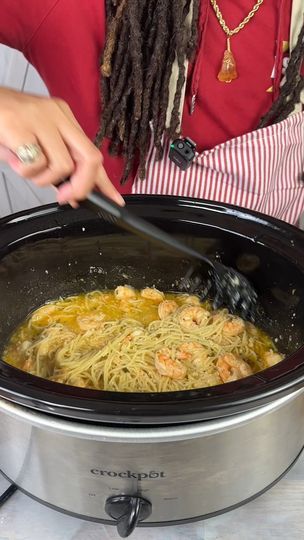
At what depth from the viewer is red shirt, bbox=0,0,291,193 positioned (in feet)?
3.62

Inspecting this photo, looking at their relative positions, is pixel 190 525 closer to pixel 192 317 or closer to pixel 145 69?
pixel 192 317

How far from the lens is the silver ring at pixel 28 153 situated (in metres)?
0.74

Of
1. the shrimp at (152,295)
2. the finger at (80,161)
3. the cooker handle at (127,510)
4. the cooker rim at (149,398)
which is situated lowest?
the cooker handle at (127,510)

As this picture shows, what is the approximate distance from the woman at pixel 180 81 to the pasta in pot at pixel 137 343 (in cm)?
24

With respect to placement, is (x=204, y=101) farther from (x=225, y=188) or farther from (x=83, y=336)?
(x=83, y=336)

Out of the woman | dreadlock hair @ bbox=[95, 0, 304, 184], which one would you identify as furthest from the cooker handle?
dreadlock hair @ bbox=[95, 0, 304, 184]

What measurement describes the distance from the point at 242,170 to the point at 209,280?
0.26m

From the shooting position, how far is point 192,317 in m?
1.10

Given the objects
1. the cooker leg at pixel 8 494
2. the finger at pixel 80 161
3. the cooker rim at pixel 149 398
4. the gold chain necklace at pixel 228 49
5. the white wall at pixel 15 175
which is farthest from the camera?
the white wall at pixel 15 175

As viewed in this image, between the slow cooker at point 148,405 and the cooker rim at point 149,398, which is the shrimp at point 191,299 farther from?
the cooker rim at point 149,398

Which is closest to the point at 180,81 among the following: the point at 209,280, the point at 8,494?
the point at 209,280

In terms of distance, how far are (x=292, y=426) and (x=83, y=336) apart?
417 mm

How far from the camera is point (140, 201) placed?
109cm

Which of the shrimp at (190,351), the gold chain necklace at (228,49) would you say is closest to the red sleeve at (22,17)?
the gold chain necklace at (228,49)
